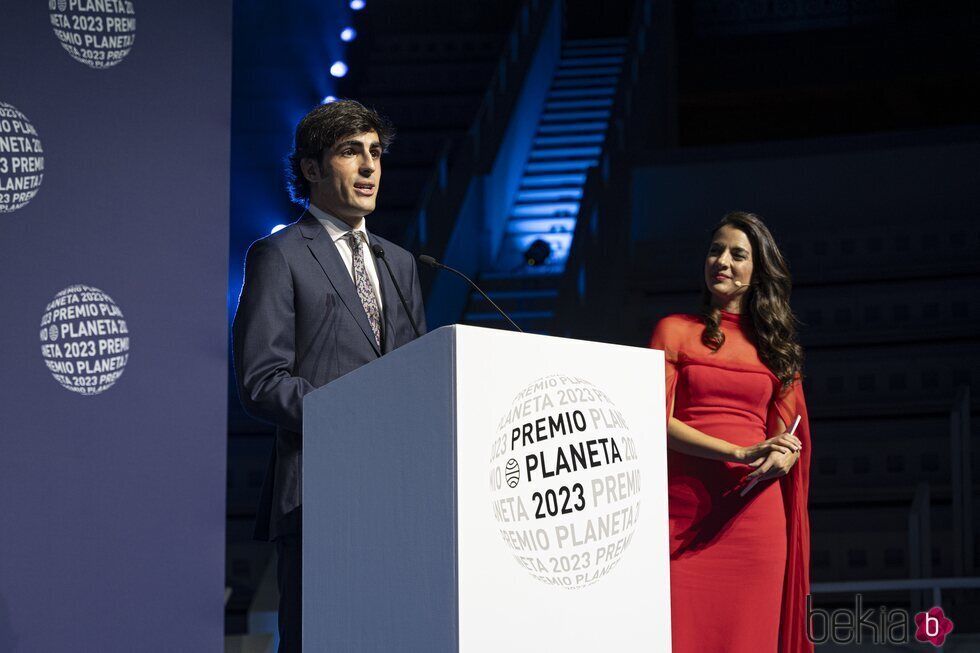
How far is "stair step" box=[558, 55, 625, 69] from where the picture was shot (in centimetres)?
1362

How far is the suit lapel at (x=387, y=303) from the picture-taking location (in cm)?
274

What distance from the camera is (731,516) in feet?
11.9

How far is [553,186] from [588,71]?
2671 millimetres

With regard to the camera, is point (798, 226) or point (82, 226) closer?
point (82, 226)

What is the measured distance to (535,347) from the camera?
185cm

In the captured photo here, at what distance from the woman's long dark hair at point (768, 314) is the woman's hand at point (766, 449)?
284mm

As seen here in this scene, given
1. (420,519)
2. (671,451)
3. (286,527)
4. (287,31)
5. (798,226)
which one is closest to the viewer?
(420,519)

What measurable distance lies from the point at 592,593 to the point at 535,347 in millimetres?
337

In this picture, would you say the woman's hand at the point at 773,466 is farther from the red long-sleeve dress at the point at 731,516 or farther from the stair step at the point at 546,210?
the stair step at the point at 546,210

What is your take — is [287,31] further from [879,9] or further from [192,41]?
[192,41]

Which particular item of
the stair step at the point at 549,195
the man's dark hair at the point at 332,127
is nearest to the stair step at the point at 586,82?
the stair step at the point at 549,195

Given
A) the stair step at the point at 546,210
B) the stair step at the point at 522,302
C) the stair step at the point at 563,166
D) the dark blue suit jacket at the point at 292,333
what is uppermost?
the stair step at the point at 563,166

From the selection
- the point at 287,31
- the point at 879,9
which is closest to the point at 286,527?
the point at 287,31

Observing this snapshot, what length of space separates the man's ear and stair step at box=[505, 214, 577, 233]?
750 cm
